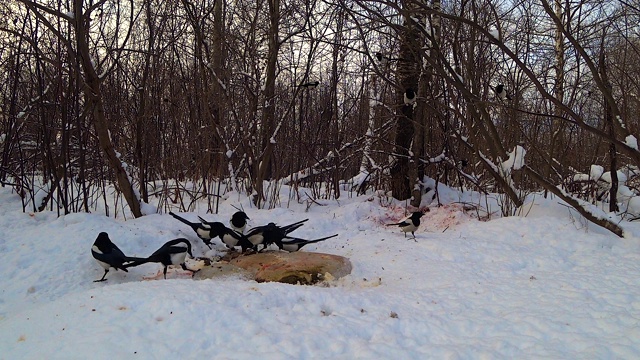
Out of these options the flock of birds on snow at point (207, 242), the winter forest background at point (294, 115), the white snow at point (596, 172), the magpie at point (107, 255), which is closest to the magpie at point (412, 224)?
the flock of birds on snow at point (207, 242)

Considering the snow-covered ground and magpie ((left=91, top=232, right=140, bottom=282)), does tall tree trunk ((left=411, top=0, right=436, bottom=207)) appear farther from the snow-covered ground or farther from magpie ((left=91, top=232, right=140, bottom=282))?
magpie ((left=91, top=232, right=140, bottom=282))

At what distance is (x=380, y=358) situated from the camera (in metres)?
2.70

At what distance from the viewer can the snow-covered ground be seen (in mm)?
2779

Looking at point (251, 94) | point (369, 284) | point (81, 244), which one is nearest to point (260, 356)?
point (369, 284)

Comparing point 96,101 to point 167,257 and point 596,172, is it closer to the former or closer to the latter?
point 167,257

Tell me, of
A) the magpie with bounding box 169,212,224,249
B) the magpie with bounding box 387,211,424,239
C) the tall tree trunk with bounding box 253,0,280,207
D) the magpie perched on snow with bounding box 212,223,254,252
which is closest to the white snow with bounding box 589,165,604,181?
the magpie with bounding box 387,211,424,239

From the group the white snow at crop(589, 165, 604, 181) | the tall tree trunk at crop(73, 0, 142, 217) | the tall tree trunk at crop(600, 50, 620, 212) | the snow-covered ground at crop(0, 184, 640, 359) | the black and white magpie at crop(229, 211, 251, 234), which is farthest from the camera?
the white snow at crop(589, 165, 604, 181)

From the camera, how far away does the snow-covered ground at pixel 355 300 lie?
2.78m

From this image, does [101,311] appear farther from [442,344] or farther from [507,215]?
[507,215]

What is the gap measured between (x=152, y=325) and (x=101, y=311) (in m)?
0.43

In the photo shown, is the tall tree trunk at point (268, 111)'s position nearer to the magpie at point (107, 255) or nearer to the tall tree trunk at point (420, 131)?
the tall tree trunk at point (420, 131)

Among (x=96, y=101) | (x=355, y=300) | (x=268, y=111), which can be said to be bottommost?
(x=355, y=300)

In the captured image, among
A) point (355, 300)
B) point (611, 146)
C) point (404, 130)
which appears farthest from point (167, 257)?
point (611, 146)

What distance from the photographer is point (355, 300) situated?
3.64 meters
